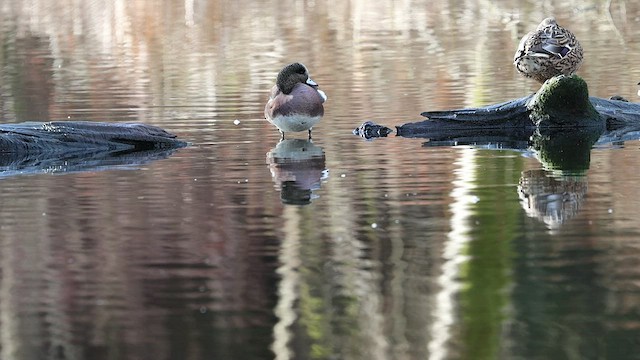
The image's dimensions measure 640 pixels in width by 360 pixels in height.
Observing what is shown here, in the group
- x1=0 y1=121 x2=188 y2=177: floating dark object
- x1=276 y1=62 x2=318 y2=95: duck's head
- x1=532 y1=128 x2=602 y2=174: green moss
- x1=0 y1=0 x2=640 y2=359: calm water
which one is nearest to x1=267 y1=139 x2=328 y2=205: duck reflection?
x1=0 y1=0 x2=640 y2=359: calm water

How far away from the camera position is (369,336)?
559cm

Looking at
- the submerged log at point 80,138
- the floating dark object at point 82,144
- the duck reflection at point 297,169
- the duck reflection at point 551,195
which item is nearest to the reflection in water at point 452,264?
the duck reflection at point 551,195

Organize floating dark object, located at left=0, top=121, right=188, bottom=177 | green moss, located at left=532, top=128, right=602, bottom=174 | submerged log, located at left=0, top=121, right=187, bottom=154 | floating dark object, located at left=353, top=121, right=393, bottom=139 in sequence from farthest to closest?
1. floating dark object, located at left=353, top=121, right=393, bottom=139
2. submerged log, located at left=0, top=121, right=187, bottom=154
3. floating dark object, located at left=0, top=121, right=188, bottom=177
4. green moss, located at left=532, top=128, right=602, bottom=174

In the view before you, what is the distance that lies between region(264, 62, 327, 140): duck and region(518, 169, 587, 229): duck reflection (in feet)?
9.21

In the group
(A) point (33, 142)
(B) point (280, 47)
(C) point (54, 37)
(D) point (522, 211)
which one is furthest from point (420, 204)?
(C) point (54, 37)

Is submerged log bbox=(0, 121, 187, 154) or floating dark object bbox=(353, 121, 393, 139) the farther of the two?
floating dark object bbox=(353, 121, 393, 139)

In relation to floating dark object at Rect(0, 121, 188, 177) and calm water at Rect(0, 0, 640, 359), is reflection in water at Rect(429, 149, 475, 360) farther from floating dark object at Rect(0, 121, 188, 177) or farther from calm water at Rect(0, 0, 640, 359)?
floating dark object at Rect(0, 121, 188, 177)

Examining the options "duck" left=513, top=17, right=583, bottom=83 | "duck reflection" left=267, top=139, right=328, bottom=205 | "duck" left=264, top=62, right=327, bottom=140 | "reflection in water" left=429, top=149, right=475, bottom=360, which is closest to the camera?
Answer: "reflection in water" left=429, top=149, right=475, bottom=360

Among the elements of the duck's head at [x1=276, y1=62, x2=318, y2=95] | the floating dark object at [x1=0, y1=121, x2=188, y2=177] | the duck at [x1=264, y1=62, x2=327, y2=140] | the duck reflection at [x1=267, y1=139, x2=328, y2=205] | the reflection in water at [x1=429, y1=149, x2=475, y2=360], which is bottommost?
the reflection in water at [x1=429, y1=149, x2=475, y2=360]

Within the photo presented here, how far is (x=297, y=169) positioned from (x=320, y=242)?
3.13 m

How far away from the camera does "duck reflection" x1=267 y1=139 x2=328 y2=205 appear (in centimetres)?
932

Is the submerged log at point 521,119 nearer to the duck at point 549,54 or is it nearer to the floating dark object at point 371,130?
the floating dark object at point 371,130

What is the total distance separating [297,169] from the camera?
10586mm

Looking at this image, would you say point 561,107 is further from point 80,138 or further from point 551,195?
point 80,138
